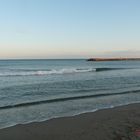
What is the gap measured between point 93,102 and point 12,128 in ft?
21.0

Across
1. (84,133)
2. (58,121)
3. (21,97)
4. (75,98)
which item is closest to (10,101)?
(21,97)

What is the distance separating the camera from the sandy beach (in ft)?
26.2

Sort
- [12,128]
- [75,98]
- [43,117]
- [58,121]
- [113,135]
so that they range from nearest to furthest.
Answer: [113,135], [12,128], [58,121], [43,117], [75,98]

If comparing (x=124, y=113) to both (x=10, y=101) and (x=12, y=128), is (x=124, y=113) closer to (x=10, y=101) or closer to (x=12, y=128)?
(x=12, y=128)

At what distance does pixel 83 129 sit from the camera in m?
8.95

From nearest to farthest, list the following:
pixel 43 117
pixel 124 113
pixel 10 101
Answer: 1. pixel 43 117
2. pixel 124 113
3. pixel 10 101


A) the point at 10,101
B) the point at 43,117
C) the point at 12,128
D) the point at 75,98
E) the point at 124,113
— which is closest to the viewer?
the point at 12,128

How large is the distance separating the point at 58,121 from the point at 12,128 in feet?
5.97

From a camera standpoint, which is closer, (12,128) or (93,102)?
(12,128)

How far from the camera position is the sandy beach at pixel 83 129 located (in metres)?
7.98

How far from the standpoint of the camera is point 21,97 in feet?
52.0

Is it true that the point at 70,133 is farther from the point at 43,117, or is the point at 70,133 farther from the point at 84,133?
the point at 43,117

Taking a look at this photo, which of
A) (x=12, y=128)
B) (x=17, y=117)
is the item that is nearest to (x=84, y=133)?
(x=12, y=128)

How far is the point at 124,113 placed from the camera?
1162cm
